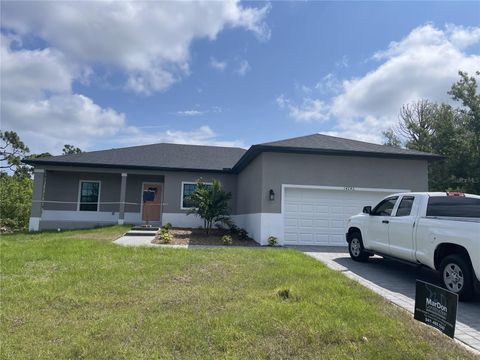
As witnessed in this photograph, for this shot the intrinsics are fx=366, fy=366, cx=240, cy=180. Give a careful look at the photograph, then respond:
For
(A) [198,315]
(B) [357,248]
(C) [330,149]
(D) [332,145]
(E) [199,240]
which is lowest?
(A) [198,315]

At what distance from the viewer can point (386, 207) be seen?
887 centimetres

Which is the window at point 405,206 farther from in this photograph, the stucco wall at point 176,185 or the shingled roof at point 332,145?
the stucco wall at point 176,185

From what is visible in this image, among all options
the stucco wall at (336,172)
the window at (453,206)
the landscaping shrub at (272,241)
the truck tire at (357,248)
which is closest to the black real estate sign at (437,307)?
the window at (453,206)

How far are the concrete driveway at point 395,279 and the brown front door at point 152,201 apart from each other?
11.6 meters

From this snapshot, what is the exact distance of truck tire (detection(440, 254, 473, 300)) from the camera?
6160mm

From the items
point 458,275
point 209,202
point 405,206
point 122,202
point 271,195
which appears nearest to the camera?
point 458,275

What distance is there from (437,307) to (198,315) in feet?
10.2

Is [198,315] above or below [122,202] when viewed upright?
below

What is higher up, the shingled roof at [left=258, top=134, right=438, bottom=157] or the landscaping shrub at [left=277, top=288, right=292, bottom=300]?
the shingled roof at [left=258, top=134, right=438, bottom=157]

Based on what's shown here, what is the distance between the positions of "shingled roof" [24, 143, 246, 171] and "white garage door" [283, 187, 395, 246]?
767 centimetres

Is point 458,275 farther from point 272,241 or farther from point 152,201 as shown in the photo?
point 152,201

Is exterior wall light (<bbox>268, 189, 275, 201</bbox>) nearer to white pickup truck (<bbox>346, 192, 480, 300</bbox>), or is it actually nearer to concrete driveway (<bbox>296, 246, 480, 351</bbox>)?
concrete driveway (<bbox>296, 246, 480, 351</bbox>)

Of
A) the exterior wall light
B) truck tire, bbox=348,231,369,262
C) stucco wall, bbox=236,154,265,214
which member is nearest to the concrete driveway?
truck tire, bbox=348,231,369,262

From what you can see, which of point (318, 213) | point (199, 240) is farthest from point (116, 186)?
point (318, 213)
